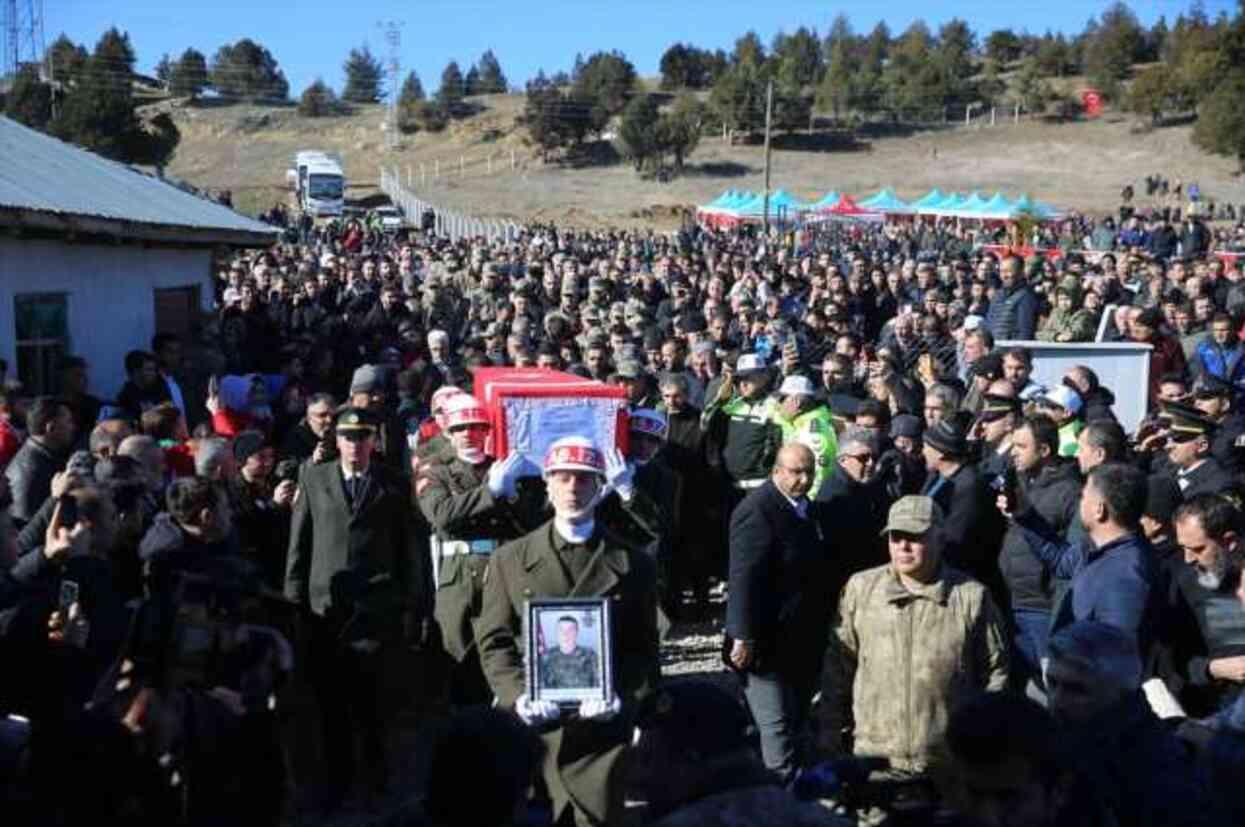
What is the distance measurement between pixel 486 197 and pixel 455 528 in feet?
223

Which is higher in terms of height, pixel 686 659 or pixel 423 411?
pixel 423 411

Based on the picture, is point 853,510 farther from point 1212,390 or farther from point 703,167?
point 703,167

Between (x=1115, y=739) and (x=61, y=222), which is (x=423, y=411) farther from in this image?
(x=1115, y=739)

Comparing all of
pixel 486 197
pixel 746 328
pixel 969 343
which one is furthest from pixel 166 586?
pixel 486 197

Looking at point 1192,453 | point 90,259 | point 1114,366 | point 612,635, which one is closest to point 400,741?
point 612,635

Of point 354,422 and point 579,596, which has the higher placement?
point 354,422

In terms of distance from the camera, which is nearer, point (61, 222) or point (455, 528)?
point (455, 528)

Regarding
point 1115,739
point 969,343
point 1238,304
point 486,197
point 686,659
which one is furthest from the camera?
point 486,197

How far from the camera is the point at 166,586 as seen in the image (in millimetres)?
5793

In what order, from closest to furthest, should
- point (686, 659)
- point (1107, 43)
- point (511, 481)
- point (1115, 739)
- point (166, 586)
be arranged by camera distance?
point (1115, 739) < point (166, 586) < point (511, 481) < point (686, 659) < point (1107, 43)

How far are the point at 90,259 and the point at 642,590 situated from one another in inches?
382

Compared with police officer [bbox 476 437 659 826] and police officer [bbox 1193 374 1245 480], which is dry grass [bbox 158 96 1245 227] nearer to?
police officer [bbox 1193 374 1245 480]

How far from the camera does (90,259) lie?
45.2ft

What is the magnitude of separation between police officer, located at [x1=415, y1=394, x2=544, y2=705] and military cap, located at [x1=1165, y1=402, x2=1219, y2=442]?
353cm
